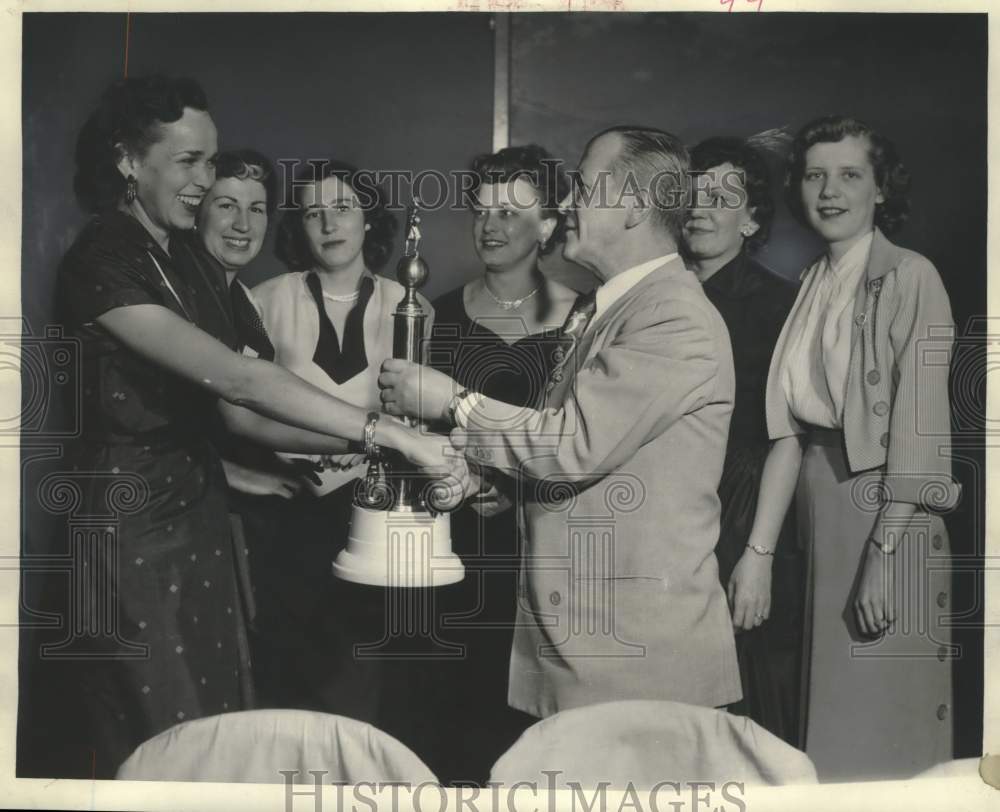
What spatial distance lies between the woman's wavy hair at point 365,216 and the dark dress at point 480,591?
0.74 ft

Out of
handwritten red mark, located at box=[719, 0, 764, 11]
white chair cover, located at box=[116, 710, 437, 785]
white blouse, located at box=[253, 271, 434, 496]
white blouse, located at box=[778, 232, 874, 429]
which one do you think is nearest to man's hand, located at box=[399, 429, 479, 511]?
white blouse, located at box=[253, 271, 434, 496]

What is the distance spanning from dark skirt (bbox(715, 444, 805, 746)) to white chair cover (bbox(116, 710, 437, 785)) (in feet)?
2.99

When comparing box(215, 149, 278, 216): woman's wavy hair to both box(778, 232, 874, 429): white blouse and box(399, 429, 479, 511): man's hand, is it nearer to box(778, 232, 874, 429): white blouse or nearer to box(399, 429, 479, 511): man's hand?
box(399, 429, 479, 511): man's hand

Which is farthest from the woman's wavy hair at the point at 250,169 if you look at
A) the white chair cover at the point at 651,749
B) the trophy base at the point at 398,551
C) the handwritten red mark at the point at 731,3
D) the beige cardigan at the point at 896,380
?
the white chair cover at the point at 651,749

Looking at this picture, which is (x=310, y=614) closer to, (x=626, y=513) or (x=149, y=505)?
(x=149, y=505)

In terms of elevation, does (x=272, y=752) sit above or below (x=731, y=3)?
below

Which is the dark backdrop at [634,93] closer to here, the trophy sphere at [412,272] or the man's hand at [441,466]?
the trophy sphere at [412,272]

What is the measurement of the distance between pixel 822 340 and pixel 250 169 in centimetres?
163

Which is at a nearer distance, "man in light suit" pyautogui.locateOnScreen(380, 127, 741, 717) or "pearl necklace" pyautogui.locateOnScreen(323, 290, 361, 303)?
"man in light suit" pyautogui.locateOnScreen(380, 127, 741, 717)

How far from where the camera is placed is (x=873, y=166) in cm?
302

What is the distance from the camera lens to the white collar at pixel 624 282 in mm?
2959

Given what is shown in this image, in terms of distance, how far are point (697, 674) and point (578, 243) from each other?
1.21 metres

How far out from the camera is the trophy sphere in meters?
3.04

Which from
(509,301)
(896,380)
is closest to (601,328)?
(509,301)
